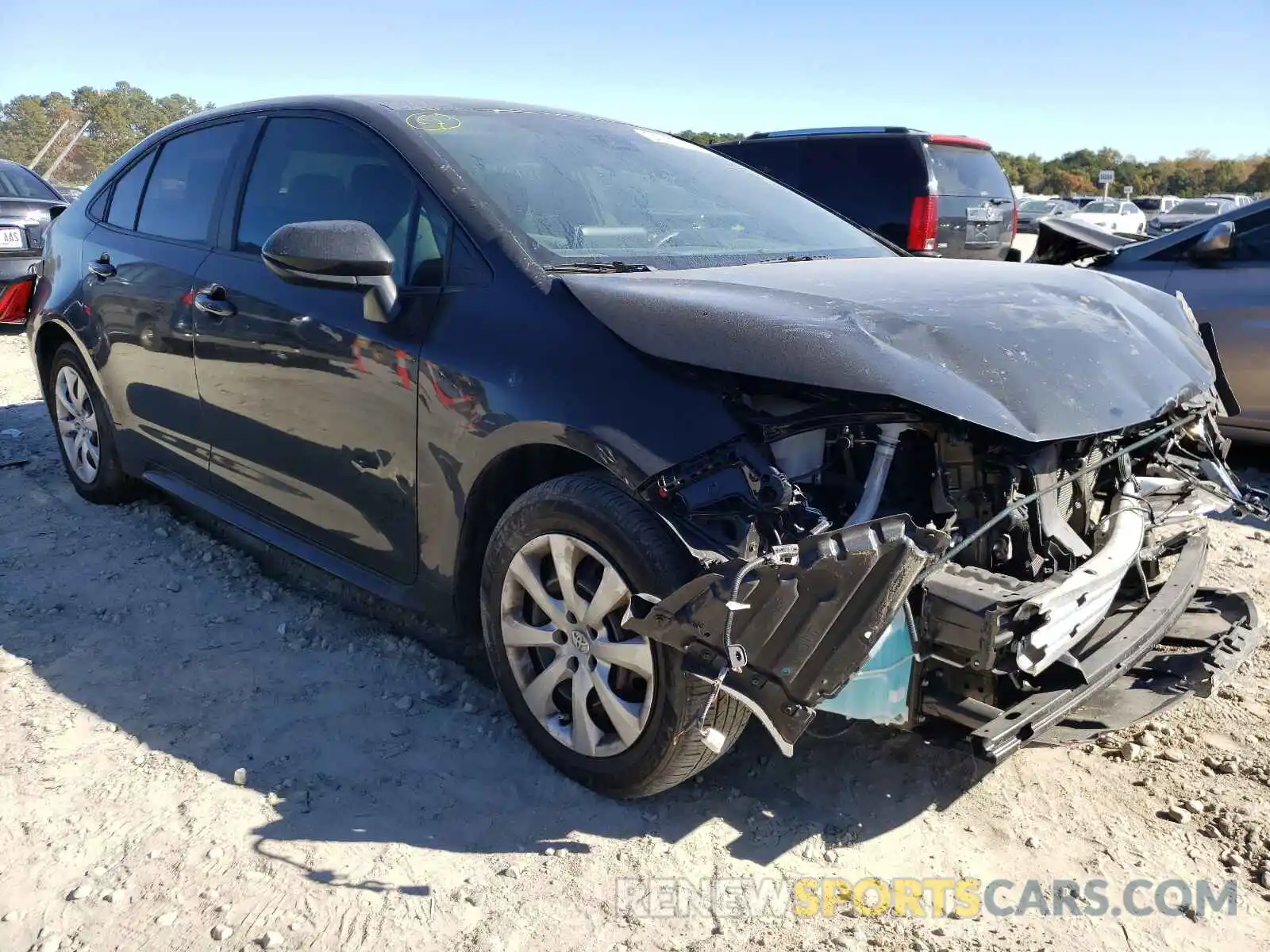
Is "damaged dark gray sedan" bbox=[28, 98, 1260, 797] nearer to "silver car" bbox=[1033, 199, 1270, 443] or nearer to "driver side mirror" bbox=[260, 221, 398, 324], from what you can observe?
"driver side mirror" bbox=[260, 221, 398, 324]

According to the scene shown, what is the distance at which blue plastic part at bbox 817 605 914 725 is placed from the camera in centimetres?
215

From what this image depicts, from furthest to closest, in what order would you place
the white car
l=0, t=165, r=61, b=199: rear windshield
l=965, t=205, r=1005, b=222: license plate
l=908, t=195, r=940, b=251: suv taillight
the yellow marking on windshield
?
the white car
l=0, t=165, r=61, b=199: rear windshield
l=965, t=205, r=1005, b=222: license plate
l=908, t=195, r=940, b=251: suv taillight
the yellow marking on windshield

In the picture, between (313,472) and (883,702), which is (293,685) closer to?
(313,472)

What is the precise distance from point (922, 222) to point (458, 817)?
22.1 ft

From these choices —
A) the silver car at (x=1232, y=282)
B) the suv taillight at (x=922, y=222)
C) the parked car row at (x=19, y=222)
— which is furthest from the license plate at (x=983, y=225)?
the parked car row at (x=19, y=222)

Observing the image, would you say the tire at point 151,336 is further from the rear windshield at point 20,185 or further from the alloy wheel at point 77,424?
the rear windshield at point 20,185

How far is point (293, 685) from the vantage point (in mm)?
3207

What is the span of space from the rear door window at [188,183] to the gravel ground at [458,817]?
164 centimetres

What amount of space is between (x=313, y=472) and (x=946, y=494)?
6.46 ft

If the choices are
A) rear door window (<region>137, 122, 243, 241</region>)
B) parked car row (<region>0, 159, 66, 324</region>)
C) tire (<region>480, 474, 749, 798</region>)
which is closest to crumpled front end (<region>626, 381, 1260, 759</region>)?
tire (<region>480, 474, 749, 798</region>)

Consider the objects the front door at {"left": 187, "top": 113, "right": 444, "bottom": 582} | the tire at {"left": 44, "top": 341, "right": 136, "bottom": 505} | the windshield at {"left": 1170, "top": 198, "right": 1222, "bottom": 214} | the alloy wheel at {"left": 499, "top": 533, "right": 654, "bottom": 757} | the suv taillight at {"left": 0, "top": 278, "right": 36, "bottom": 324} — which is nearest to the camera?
the alloy wheel at {"left": 499, "top": 533, "right": 654, "bottom": 757}

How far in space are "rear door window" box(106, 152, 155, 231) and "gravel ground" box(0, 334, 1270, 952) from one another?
6.26 ft

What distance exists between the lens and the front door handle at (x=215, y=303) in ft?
11.4

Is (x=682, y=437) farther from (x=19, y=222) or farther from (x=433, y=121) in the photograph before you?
(x=19, y=222)
